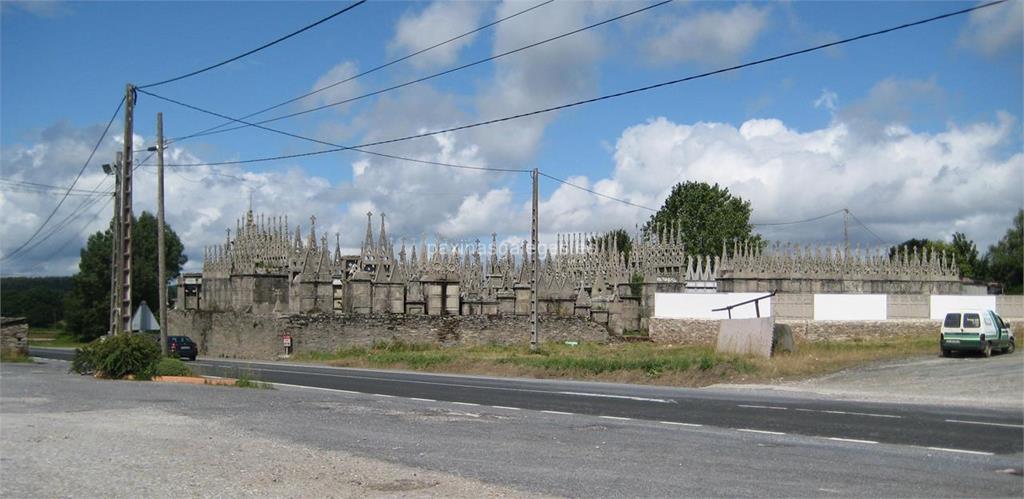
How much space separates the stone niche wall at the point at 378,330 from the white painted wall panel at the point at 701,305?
13.2ft

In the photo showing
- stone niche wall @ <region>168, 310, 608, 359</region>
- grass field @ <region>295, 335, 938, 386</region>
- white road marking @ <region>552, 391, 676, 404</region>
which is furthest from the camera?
stone niche wall @ <region>168, 310, 608, 359</region>

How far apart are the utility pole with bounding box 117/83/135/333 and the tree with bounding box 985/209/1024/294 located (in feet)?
231

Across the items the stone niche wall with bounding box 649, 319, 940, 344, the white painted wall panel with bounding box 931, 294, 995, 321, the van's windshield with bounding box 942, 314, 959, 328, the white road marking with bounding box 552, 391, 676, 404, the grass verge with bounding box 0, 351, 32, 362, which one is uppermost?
the white painted wall panel with bounding box 931, 294, 995, 321

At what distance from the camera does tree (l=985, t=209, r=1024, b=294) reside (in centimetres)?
7788

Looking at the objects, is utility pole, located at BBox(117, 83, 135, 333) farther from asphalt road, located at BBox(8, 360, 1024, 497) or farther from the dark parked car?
the dark parked car

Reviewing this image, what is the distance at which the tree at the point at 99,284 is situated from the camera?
78.8 m

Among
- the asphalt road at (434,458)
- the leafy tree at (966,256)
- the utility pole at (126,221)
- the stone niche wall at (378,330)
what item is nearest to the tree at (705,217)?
the leafy tree at (966,256)

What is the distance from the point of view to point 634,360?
2866cm

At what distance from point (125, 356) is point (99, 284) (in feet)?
205

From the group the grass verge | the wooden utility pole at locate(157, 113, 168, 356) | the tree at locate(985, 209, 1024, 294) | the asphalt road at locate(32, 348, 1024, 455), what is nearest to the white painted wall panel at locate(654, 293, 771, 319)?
the asphalt road at locate(32, 348, 1024, 455)

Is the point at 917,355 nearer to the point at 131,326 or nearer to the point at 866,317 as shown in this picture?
the point at 866,317

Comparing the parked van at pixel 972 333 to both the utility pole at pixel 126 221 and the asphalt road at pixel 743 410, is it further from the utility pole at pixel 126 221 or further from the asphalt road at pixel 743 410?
the utility pole at pixel 126 221

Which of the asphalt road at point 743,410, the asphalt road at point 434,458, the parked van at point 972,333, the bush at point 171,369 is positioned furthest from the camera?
the parked van at point 972,333

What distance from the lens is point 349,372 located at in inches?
1243
